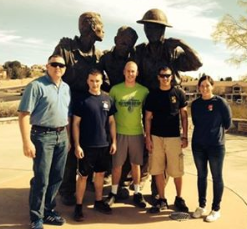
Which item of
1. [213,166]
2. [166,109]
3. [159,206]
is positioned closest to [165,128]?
[166,109]

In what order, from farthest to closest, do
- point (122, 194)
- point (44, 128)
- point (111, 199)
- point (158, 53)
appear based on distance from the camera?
1. point (122, 194)
2. point (158, 53)
3. point (111, 199)
4. point (44, 128)

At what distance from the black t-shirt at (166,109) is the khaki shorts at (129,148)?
285 mm

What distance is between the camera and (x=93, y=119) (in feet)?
13.2

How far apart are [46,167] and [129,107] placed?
1.29m

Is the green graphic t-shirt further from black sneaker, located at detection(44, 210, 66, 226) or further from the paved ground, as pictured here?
black sneaker, located at detection(44, 210, 66, 226)

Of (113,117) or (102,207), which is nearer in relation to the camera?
(113,117)

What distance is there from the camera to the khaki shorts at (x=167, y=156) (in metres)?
4.33

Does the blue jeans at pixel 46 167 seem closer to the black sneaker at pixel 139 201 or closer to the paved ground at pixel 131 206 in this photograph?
the paved ground at pixel 131 206

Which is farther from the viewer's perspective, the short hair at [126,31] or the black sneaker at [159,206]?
the short hair at [126,31]

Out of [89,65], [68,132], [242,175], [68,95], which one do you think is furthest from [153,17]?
[242,175]

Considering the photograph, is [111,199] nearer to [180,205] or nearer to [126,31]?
[180,205]

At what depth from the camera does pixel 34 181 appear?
380cm

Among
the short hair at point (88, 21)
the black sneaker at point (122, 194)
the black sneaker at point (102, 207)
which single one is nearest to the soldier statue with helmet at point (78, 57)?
the short hair at point (88, 21)

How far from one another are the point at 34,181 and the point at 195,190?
2651mm
